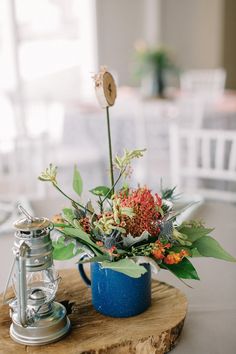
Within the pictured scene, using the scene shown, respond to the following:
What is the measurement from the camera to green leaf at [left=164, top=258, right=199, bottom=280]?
90cm

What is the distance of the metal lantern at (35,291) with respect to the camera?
33.2 inches

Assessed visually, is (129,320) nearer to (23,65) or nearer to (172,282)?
(172,282)

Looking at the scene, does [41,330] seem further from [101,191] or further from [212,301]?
[212,301]

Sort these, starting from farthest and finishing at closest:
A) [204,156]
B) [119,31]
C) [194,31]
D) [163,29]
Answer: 1. [194,31]
2. [163,29]
3. [119,31]
4. [204,156]

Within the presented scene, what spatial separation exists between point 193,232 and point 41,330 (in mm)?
326

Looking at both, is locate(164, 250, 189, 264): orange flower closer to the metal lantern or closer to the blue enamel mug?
the blue enamel mug

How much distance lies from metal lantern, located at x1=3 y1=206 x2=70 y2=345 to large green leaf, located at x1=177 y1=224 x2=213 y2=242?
0.25 meters

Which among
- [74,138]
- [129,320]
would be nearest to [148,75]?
[74,138]

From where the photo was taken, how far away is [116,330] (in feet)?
2.96

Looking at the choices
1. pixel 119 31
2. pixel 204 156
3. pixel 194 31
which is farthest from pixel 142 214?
pixel 194 31

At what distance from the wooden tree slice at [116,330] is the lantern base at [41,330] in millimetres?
10

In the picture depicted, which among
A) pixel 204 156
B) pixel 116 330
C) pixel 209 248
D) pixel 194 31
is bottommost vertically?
pixel 204 156

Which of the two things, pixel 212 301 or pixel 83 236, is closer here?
pixel 83 236

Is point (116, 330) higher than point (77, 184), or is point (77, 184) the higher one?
point (77, 184)
